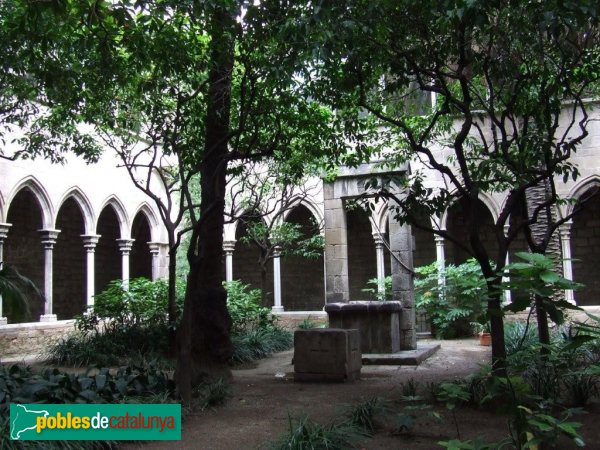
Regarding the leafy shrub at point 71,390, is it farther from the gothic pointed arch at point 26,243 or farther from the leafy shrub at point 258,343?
the gothic pointed arch at point 26,243

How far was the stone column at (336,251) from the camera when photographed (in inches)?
358

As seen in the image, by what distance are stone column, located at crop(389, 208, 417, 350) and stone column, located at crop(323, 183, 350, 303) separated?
78 cm

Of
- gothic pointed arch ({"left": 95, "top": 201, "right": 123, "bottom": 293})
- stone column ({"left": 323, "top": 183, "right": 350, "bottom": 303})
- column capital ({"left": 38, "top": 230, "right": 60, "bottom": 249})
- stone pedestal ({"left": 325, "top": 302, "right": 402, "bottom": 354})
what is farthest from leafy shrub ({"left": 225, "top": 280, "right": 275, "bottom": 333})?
gothic pointed arch ({"left": 95, "top": 201, "right": 123, "bottom": 293})

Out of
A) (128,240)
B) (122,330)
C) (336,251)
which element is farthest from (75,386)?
(128,240)

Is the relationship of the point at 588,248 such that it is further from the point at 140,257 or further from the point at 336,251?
the point at 140,257

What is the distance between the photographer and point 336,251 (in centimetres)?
910

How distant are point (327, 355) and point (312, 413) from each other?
1716 millimetres

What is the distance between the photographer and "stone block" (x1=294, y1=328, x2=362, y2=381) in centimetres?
657

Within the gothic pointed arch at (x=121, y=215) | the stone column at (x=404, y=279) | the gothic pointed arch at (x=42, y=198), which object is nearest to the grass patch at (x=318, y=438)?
the stone column at (x=404, y=279)

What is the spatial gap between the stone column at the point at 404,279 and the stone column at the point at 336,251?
2.57 ft

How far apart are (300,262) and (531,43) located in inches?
519

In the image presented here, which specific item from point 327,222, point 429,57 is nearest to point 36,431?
point 429,57

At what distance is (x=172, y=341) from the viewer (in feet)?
27.7

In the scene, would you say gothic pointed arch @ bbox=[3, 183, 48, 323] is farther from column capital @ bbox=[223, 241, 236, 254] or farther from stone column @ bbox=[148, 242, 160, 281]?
column capital @ bbox=[223, 241, 236, 254]
